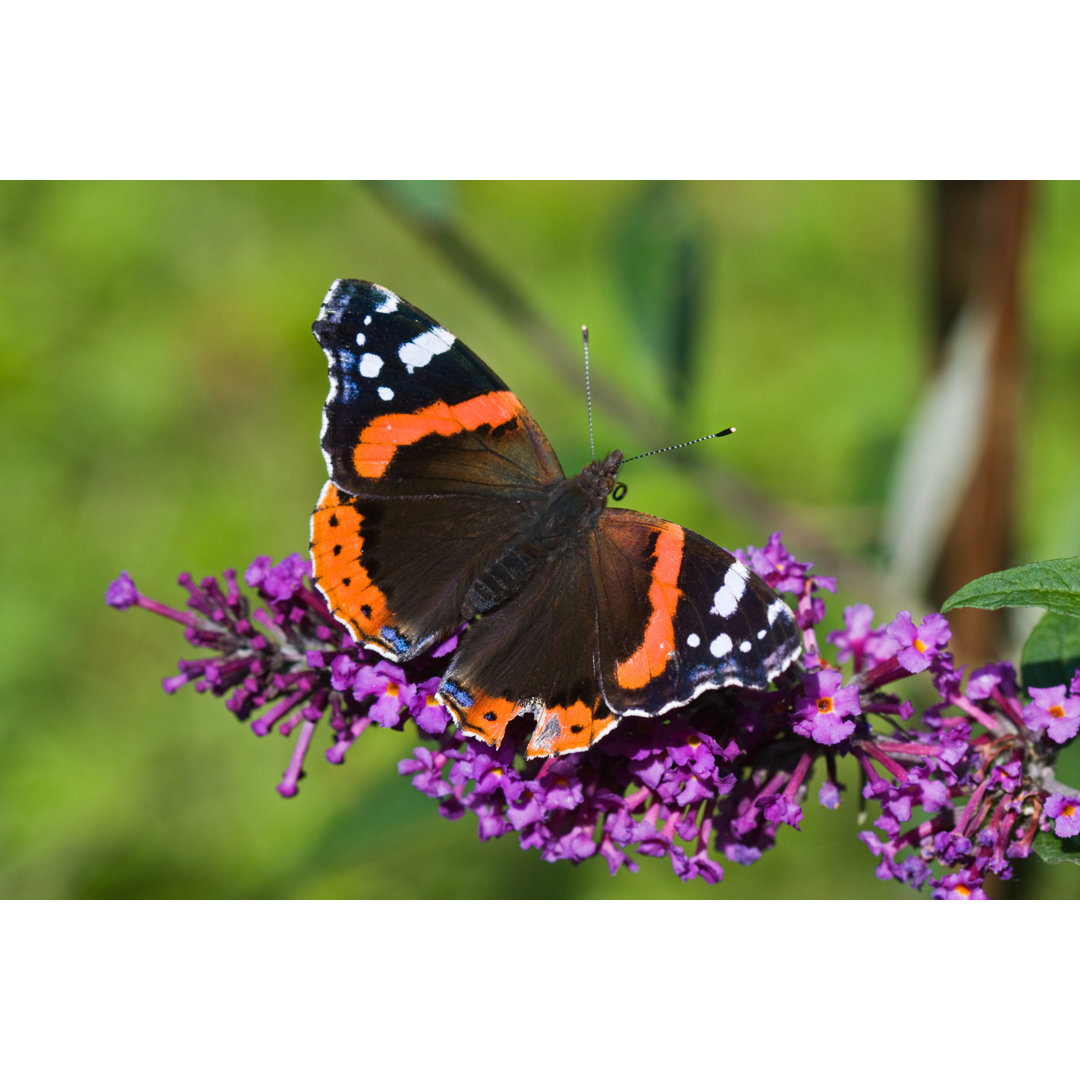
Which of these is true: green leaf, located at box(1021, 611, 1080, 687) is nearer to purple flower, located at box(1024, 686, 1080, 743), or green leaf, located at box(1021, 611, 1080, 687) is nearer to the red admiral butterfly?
purple flower, located at box(1024, 686, 1080, 743)

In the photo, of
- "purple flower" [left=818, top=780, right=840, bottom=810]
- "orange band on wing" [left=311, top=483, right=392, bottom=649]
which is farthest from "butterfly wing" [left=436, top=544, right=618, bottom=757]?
"purple flower" [left=818, top=780, right=840, bottom=810]

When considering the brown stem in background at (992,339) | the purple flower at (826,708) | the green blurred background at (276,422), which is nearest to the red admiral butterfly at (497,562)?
the purple flower at (826,708)

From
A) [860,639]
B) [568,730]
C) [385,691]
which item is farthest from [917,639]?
[385,691]

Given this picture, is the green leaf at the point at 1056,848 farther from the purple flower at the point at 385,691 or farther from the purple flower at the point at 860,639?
the purple flower at the point at 385,691

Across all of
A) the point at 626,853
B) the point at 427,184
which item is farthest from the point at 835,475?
the point at 626,853

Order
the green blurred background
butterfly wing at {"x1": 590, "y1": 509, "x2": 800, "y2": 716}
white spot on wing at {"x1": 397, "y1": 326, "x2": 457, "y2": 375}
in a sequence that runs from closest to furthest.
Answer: butterfly wing at {"x1": 590, "y1": 509, "x2": 800, "y2": 716}, white spot on wing at {"x1": 397, "y1": 326, "x2": 457, "y2": 375}, the green blurred background

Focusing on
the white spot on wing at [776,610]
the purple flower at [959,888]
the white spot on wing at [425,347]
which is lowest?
the purple flower at [959,888]

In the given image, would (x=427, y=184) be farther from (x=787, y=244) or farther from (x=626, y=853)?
(x=787, y=244)
